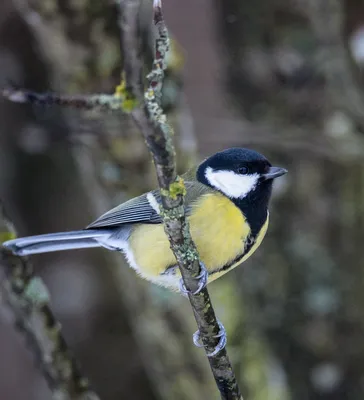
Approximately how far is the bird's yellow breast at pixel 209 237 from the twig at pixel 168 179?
9.8 inches

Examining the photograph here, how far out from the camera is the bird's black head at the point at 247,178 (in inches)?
51.4

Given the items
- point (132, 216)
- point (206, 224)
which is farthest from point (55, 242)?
point (206, 224)

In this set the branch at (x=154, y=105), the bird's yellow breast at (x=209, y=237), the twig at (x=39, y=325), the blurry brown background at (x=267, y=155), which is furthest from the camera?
the blurry brown background at (x=267, y=155)

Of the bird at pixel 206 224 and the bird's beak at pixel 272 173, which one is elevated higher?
the bird's beak at pixel 272 173

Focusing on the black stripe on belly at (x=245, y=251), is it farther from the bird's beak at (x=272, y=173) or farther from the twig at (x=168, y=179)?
the twig at (x=168, y=179)

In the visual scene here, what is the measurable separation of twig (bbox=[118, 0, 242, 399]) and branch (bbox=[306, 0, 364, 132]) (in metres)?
1.00

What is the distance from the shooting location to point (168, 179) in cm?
73

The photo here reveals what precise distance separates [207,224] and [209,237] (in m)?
0.03

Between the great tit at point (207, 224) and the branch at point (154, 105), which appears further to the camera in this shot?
the great tit at point (207, 224)

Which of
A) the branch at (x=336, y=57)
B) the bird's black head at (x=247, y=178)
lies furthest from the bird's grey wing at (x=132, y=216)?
the branch at (x=336, y=57)

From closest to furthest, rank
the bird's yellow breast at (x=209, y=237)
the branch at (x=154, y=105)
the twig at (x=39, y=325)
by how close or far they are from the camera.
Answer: the branch at (x=154, y=105), the twig at (x=39, y=325), the bird's yellow breast at (x=209, y=237)

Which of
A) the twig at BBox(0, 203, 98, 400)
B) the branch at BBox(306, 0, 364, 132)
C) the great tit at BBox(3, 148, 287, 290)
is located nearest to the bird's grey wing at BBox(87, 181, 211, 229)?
the great tit at BBox(3, 148, 287, 290)

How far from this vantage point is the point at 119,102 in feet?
2.09

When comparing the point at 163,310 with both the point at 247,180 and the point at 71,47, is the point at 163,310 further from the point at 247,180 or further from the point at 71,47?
the point at 71,47
